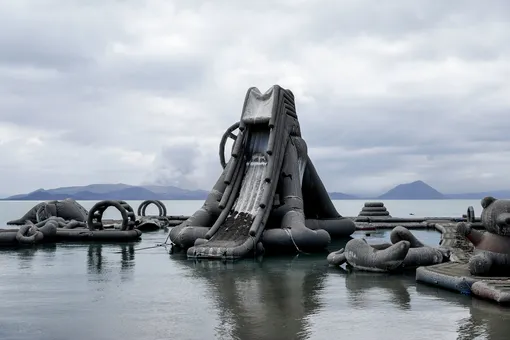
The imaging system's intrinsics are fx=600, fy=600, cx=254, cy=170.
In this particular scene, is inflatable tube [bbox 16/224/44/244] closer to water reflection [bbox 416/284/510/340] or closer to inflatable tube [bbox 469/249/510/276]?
water reflection [bbox 416/284/510/340]

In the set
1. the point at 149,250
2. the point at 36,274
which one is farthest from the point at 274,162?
the point at 36,274

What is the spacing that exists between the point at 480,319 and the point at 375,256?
6.25 meters

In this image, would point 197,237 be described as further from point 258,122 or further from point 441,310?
point 441,310

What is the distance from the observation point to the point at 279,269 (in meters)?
18.3

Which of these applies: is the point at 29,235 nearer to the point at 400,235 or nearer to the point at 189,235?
the point at 189,235

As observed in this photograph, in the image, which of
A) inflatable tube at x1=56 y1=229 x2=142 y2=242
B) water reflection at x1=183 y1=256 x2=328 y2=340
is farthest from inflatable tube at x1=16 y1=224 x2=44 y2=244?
water reflection at x1=183 y1=256 x2=328 y2=340

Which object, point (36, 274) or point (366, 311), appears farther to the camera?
point (36, 274)

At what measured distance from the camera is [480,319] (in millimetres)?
10531

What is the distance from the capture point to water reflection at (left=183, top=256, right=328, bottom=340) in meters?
10.0

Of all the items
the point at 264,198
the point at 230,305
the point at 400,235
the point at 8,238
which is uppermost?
the point at 264,198

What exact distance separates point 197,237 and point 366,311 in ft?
40.9

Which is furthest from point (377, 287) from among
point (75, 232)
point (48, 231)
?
point (75, 232)

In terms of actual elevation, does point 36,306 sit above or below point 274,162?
below

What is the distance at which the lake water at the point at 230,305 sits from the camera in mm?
9938
